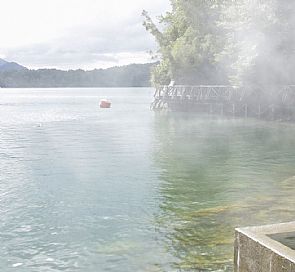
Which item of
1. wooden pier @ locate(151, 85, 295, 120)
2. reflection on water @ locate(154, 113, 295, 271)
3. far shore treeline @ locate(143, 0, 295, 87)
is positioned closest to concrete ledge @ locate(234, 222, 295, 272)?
reflection on water @ locate(154, 113, 295, 271)

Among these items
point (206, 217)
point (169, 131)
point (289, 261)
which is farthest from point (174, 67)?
point (289, 261)

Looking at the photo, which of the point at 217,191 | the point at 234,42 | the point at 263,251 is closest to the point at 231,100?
the point at 234,42

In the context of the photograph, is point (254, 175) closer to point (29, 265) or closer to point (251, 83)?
point (29, 265)

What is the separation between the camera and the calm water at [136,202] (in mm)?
12383

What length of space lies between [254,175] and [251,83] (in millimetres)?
33459

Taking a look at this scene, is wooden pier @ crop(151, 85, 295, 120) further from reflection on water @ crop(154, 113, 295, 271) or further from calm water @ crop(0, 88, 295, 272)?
calm water @ crop(0, 88, 295, 272)

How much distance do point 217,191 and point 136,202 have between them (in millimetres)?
3802

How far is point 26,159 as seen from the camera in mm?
30516

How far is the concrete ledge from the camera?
23.1ft

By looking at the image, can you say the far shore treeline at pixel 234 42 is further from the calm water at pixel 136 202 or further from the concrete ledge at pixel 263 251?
the concrete ledge at pixel 263 251

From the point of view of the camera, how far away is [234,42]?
51750 mm

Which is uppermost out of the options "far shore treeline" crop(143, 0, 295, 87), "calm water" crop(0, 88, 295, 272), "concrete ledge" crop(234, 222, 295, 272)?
"far shore treeline" crop(143, 0, 295, 87)

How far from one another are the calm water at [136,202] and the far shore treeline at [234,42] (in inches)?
598

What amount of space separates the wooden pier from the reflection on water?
1580cm
